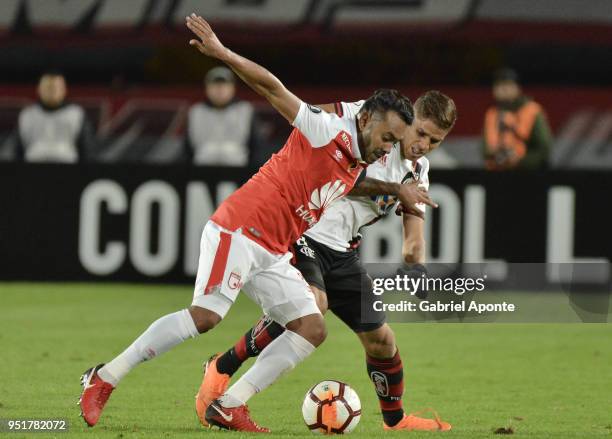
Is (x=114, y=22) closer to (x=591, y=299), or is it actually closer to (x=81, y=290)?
(x=81, y=290)

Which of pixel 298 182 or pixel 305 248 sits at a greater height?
pixel 298 182

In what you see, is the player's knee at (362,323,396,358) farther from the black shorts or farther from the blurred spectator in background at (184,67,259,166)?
the blurred spectator in background at (184,67,259,166)

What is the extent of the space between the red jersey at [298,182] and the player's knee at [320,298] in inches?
21.1

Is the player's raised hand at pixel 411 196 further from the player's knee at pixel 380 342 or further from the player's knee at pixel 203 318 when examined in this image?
the player's knee at pixel 203 318

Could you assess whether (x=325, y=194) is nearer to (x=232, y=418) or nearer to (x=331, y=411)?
(x=331, y=411)

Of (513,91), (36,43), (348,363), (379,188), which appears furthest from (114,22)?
(379,188)

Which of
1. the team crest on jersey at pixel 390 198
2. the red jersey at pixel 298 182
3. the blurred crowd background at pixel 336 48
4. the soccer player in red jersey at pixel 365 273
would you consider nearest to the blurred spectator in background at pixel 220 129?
the blurred crowd background at pixel 336 48

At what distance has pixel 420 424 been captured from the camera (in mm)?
7000

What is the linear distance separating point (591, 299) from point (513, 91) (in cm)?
302

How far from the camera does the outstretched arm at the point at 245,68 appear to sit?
623cm

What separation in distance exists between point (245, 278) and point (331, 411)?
782mm

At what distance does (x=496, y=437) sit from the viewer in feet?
21.4

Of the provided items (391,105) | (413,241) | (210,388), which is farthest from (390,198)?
(210,388)

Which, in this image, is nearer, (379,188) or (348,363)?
(379,188)
